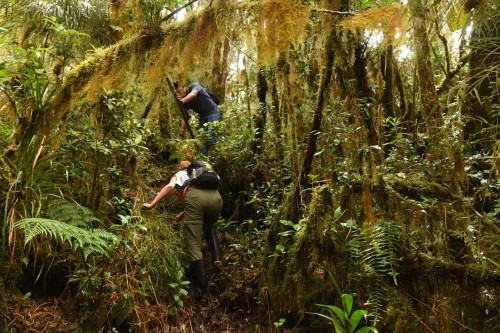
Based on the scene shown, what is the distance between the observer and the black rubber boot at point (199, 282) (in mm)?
4883

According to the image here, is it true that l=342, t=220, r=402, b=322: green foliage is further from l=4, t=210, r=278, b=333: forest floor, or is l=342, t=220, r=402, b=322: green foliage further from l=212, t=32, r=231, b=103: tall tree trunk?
l=212, t=32, r=231, b=103: tall tree trunk

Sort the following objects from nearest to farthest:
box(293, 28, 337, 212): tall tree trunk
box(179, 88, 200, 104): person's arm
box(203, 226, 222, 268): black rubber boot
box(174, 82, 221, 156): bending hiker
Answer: box(293, 28, 337, 212): tall tree trunk < box(203, 226, 222, 268): black rubber boot < box(179, 88, 200, 104): person's arm < box(174, 82, 221, 156): bending hiker

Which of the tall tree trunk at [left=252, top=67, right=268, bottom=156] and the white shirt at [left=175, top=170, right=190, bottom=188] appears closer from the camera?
the white shirt at [left=175, top=170, right=190, bottom=188]

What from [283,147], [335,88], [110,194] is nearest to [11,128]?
[110,194]

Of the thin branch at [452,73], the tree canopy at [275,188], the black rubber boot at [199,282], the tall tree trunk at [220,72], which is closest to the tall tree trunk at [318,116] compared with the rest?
the tree canopy at [275,188]

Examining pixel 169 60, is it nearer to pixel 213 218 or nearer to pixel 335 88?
pixel 335 88

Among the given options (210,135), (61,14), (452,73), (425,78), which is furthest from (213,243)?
(452,73)

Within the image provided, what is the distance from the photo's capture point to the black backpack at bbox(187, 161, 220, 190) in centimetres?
522

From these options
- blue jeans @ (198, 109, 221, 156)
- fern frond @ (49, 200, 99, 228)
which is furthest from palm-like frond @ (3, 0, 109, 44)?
fern frond @ (49, 200, 99, 228)

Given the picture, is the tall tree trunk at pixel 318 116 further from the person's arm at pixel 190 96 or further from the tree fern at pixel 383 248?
the person's arm at pixel 190 96

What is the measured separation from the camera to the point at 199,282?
4.91 m

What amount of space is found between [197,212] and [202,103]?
96.6 inches

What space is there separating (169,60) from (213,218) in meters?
2.43

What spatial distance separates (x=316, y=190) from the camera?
12.1 ft
